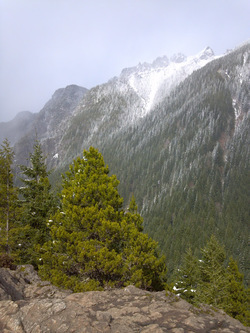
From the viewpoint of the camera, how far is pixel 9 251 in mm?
16781

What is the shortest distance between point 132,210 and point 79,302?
7681mm

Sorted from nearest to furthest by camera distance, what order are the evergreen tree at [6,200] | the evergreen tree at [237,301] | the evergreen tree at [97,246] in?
the evergreen tree at [97,246]
the evergreen tree at [6,200]
the evergreen tree at [237,301]

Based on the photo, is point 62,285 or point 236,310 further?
point 236,310

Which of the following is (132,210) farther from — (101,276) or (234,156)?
(234,156)

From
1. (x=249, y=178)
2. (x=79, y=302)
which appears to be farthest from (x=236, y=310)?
(x=249, y=178)

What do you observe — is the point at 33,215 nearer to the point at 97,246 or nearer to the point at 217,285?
the point at 97,246

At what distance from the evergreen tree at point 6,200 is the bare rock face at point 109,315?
9646mm

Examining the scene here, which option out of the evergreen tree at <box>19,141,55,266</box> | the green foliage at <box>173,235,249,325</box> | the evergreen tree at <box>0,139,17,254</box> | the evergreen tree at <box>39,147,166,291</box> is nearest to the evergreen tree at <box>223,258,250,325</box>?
the green foliage at <box>173,235,249,325</box>

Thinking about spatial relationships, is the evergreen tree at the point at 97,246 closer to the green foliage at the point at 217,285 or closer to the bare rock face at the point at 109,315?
the bare rock face at the point at 109,315

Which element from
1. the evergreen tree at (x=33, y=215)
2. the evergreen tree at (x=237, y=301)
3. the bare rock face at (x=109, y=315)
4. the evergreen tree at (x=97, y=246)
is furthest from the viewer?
the evergreen tree at (x=237, y=301)

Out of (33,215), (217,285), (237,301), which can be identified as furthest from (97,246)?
(237,301)

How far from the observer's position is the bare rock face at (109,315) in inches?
229

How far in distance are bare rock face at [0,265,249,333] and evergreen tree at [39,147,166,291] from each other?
3.74 metres

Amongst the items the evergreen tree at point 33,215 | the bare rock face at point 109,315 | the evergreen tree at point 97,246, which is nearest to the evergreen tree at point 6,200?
the evergreen tree at point 33,215
